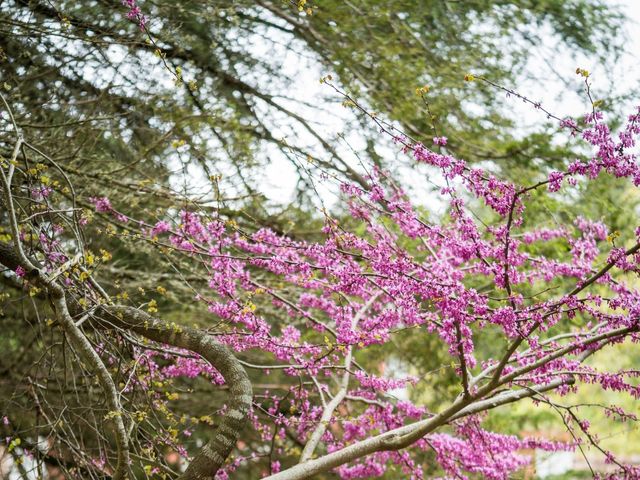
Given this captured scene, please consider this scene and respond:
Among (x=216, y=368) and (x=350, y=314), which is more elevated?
(x=350, y=314)

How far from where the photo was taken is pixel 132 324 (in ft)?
10.3

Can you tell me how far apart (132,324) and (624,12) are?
539cm

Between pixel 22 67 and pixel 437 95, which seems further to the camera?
pixel 437 95

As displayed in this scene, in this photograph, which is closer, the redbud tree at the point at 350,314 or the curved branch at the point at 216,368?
the curved branch at the point at 216,368

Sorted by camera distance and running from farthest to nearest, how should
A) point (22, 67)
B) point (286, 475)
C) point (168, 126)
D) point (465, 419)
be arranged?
point (168, 126)
point (22, 67)
point (465, 419)
point (286, 475)

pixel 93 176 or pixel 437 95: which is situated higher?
pixel 437 95

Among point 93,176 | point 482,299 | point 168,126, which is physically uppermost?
point 168,126

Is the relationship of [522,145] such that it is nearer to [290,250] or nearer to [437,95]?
[437,95]

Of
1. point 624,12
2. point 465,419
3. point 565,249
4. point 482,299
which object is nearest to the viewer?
point 482,299

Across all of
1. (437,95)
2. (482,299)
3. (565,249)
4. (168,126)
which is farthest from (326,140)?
(482,299)

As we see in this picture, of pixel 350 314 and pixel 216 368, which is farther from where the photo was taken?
pixel 350 314

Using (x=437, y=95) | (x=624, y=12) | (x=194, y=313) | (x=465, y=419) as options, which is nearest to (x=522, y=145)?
(x=437, y=95)

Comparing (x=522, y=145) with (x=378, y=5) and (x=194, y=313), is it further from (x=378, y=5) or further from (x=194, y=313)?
(x=194, y=313)

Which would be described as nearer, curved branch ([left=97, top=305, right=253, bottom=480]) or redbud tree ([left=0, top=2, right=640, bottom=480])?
curved branch ([left=97, top=305, right=253, bottom=480])
